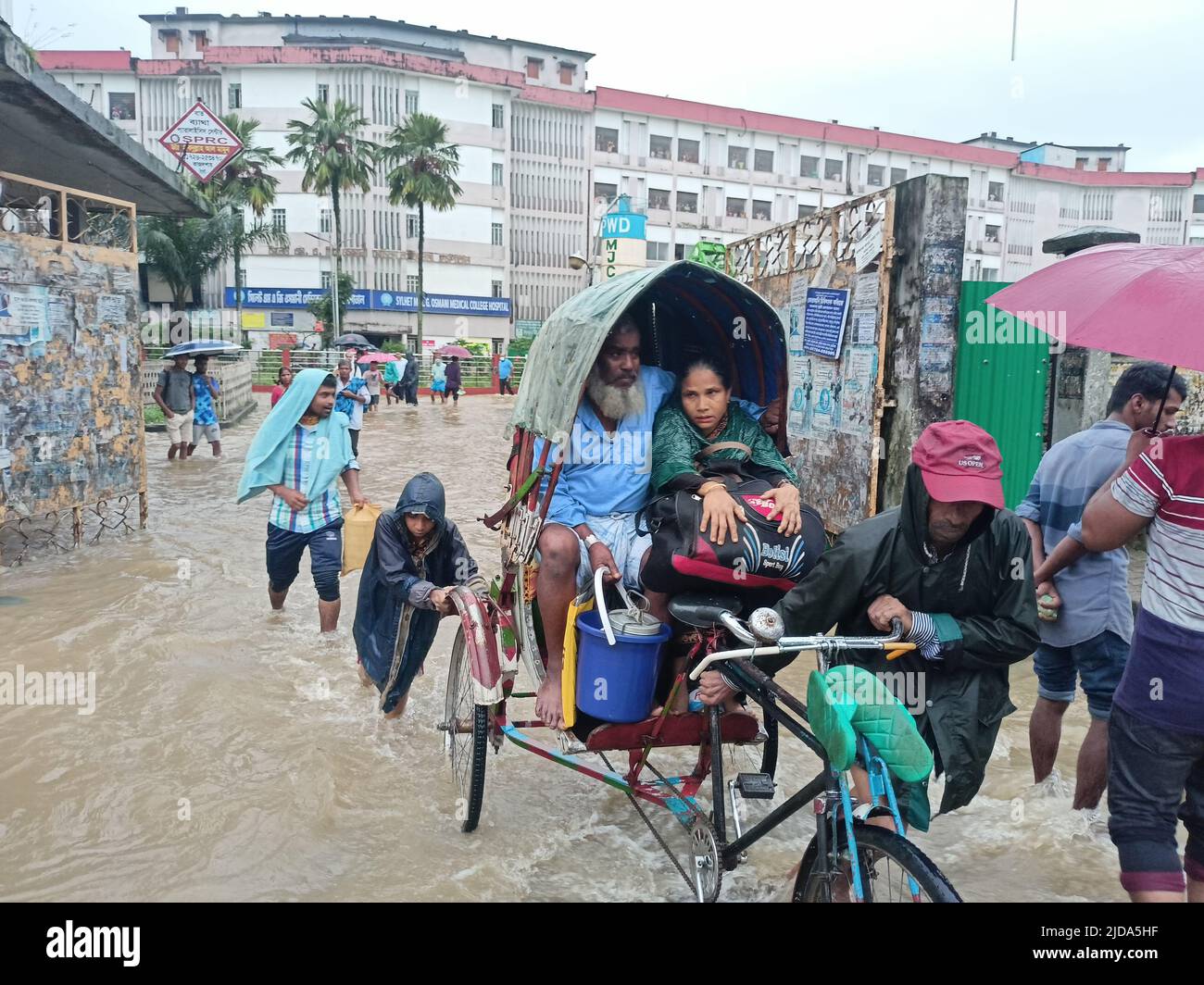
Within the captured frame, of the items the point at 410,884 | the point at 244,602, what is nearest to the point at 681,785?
the point at 410,884

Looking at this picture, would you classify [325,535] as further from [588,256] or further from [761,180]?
[761,180]

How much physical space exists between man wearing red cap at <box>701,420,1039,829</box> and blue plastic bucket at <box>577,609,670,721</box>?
11.8 inches

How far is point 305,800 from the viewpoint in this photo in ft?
14.4

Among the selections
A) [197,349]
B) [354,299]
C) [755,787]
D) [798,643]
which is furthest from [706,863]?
[354,299]

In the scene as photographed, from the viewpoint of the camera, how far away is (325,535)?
637cm

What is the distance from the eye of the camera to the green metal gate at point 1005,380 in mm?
7324

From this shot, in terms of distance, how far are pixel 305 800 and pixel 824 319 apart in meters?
5.95

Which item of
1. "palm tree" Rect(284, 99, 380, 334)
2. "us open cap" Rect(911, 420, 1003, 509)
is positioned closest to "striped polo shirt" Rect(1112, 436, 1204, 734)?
"us open cap" Rect(911, 420, 1003, 509)

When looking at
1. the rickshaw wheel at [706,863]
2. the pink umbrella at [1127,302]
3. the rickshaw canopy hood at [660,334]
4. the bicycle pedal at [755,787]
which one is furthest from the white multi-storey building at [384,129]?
the pink umbrella at [1127,302]

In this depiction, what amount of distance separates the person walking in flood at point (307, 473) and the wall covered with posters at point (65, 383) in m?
2.94

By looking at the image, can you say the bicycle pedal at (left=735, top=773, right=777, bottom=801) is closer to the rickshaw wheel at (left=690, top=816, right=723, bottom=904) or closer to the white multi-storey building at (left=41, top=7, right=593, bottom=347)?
the rickshaw wheel at (left=690, top=816, right=723, bottom=904)

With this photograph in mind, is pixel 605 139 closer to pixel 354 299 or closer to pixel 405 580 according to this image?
pixel 354 299

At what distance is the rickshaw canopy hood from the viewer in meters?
3.62
